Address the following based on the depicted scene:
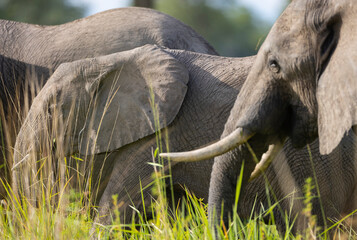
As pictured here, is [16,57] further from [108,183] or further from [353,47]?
[353,47]

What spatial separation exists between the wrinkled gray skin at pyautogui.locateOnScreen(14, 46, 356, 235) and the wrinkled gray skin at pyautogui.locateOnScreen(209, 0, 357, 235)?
2.31ft

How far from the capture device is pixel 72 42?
641 cm

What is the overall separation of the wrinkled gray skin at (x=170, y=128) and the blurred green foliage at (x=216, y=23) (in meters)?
34.0

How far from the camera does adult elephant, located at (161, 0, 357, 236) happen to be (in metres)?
3.04

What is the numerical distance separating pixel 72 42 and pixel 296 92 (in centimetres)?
341

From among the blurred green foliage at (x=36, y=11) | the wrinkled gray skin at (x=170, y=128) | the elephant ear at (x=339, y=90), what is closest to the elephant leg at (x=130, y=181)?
the wrinkled gray skin at (x=170, y=128)

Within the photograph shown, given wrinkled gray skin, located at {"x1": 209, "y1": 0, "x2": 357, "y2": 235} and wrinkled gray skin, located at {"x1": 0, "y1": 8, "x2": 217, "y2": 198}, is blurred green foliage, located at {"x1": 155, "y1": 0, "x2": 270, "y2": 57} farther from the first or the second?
wrinkled gray skin, located at {"x1": 209, "y1": 0, "x2": 357, "y2": 235}

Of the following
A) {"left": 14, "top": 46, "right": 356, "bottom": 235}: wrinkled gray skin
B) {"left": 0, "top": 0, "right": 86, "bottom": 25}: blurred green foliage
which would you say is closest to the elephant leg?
{"left": 14, "top": 46, "right": 356, "bottom": 235}: wrinkled gray skin

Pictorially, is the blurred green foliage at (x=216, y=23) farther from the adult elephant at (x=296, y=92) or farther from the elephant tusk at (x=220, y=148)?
the elephant tusk at (x=220, y=148)

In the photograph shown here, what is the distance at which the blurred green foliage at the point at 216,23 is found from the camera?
42.9 meters

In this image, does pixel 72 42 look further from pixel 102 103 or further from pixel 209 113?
pixel 209 113

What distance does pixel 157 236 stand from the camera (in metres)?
3.26

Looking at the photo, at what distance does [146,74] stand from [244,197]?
1.04 meters

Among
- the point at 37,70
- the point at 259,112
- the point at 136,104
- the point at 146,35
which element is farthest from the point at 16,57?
the point at 259,112
